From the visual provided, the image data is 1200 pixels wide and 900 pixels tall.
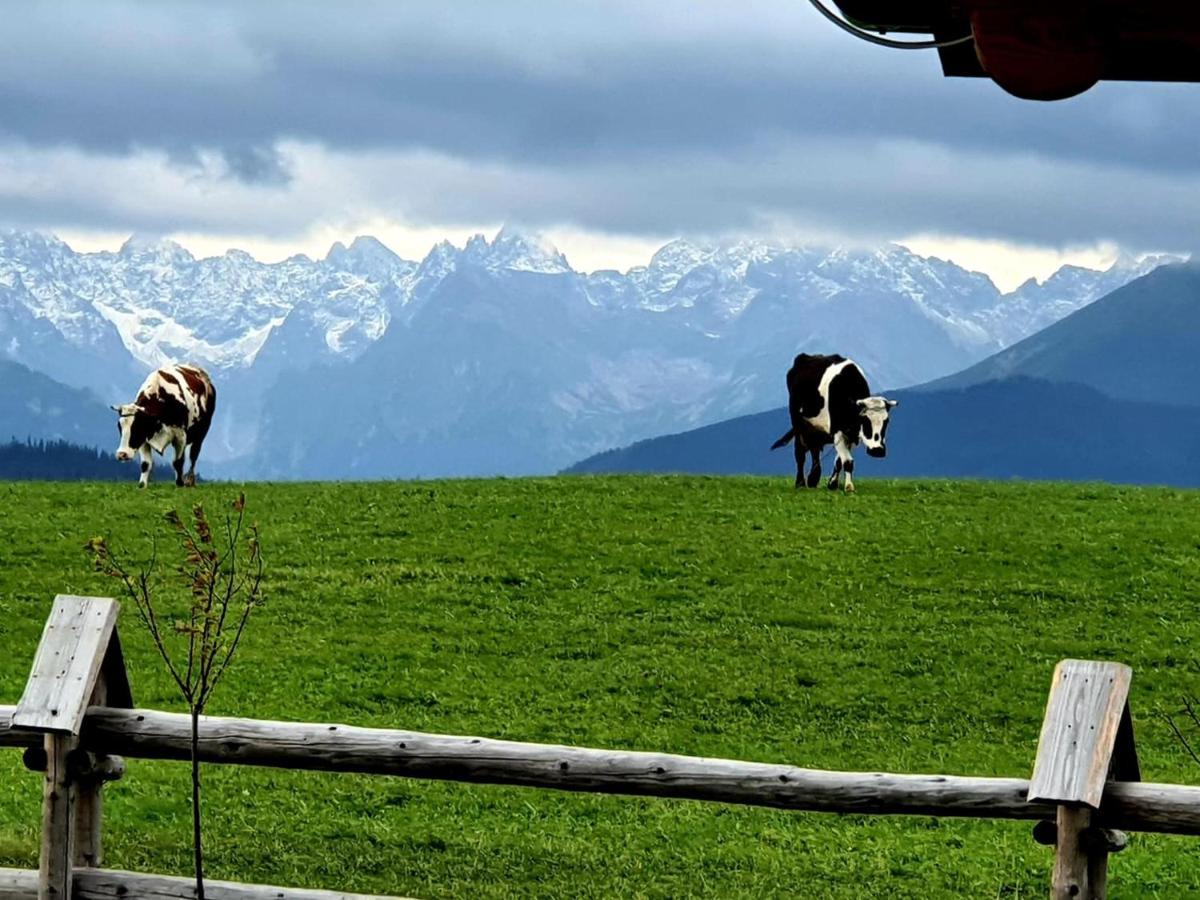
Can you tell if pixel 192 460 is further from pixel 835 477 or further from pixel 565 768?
pixel 565 768

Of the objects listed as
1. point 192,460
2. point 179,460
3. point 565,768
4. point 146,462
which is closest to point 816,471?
point 192,460

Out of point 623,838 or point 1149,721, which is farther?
point 1149,721

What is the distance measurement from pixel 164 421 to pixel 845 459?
45.1 feet

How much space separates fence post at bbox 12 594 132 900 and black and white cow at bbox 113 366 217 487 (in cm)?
2476

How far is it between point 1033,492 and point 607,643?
46.6 feet

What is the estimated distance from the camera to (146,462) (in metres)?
34.1

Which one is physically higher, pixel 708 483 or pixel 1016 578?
pixel 708 483

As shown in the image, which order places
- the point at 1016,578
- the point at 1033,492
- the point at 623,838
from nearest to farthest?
the point at 623,838 → the point at 1016,578 → the point at 1033,492

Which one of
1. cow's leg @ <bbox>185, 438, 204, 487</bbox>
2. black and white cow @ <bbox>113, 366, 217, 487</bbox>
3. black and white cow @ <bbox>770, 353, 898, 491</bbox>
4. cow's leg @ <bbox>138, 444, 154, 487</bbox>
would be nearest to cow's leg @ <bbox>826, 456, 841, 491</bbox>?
black and white cow @ <bbox>770, 353, 898, 491</bbox>

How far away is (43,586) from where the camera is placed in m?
25.2

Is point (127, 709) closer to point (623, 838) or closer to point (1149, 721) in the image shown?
point (623, 838)

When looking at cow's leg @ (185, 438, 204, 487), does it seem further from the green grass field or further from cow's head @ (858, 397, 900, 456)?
cow's head @ (858, 397, 900, 456)

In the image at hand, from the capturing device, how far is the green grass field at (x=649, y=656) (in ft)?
45.7

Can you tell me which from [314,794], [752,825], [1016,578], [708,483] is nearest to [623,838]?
[752,825]
